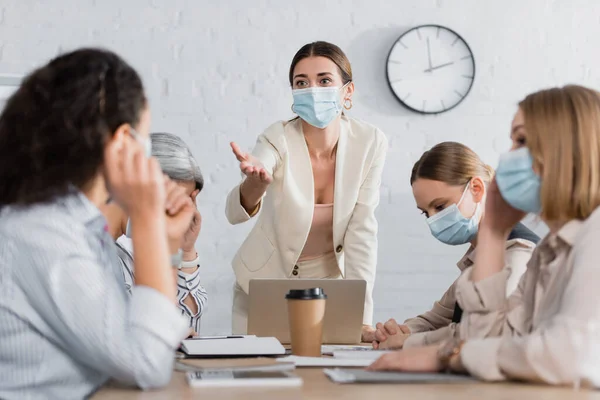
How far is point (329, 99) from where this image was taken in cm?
253

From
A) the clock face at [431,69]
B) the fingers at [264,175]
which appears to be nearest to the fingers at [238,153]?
the fingers at [264,175]

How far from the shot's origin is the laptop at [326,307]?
175 centimetres

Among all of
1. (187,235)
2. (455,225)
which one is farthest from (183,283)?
(455,225)

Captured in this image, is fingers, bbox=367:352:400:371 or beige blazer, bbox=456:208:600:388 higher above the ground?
beige blazer, bbox=456:208:600:388

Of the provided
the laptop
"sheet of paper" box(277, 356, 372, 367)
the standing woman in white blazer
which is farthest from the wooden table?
the standing woman in white blazer

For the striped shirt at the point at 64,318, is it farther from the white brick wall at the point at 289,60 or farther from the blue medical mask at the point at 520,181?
the white brick wall at the point at 289,60

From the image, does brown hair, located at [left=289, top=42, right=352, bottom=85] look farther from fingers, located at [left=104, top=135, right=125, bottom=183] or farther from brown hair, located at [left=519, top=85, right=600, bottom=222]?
fingers, located at [left=104, top=135, right=125, bottom=183]

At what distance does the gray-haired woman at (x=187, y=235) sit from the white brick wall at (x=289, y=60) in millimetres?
1302

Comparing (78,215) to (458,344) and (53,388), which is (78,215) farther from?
(458,344)

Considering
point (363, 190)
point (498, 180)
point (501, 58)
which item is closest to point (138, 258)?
point (498, 180)

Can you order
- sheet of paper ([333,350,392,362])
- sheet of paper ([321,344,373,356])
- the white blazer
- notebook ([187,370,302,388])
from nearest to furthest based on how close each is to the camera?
notebook ([187,370,302,388])
sheet of paper ([333,350,392,362])
sheet of paper ([321,344,373,356])
the white blazer

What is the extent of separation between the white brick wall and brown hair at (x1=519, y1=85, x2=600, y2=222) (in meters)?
2.28

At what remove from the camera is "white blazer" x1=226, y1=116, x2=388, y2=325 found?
2.42 m

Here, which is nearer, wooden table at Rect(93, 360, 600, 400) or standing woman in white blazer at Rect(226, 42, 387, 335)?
wooden table at Rect(93, 360, 600, 400)
